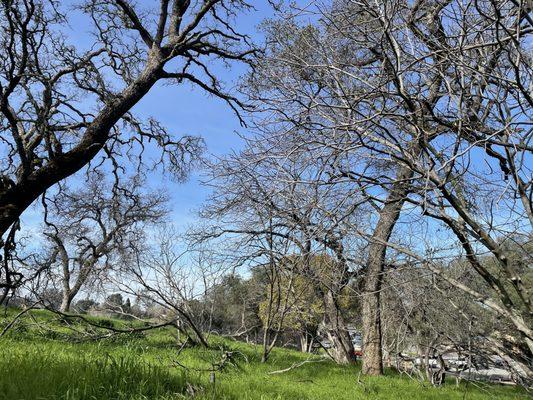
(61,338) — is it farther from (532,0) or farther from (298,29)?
(532,0)

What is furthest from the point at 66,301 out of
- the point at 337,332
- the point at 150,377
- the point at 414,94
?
the point at 414,94

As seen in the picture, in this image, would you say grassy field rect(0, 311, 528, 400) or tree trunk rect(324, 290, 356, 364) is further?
tree trunk rect(324, 290, 356, 364)

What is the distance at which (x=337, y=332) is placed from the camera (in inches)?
432

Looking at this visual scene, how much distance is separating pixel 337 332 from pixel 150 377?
7.85 m

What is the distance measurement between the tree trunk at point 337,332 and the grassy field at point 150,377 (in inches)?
68.3

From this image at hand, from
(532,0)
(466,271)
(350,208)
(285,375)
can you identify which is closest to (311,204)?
(350,208)

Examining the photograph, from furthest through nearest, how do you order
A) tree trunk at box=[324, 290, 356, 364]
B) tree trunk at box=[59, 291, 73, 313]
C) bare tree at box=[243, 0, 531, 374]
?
tree trunk at box=[59, 291, 73, 313] < tree trunk at box=[324, 290, 356, 364] < bare tree at box=[243, 0, 531, 374]

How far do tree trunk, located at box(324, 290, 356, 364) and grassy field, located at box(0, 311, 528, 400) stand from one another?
5.69ft

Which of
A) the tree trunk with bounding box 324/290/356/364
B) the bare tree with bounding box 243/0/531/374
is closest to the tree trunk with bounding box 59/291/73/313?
the tree trunk with bounding box 324/290/356/364

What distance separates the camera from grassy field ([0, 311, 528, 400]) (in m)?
3.29

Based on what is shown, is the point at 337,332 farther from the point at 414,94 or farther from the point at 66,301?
the point at 66,301

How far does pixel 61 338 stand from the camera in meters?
7.29

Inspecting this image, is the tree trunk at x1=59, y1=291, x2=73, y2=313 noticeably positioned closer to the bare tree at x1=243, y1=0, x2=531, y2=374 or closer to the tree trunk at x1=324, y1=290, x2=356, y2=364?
the tree trunk at x1=324, y1=290, x2=356, y2=364

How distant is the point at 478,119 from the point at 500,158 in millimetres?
444
